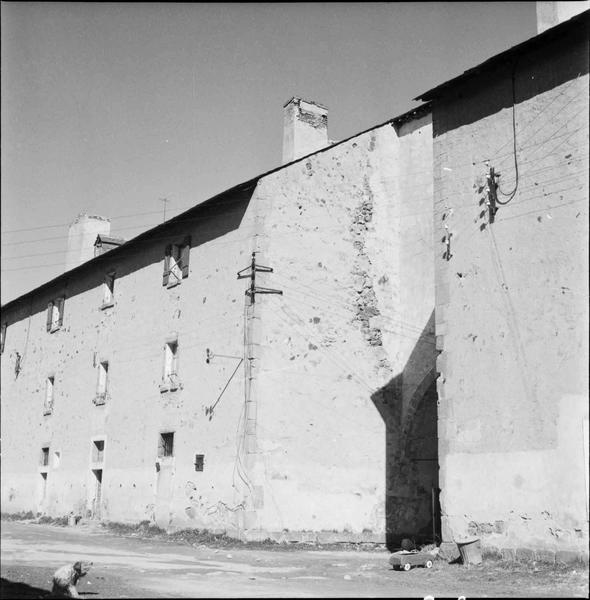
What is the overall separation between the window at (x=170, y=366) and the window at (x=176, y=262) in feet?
5.46

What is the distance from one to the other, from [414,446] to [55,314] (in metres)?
15.7

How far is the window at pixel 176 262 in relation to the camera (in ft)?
67.5

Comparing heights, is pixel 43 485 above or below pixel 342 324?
below

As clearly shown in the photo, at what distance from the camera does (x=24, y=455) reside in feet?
92.8

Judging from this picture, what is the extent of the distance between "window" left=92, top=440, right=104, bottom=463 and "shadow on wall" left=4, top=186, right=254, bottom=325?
5.15 m

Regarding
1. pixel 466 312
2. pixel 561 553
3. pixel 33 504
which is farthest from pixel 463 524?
pixel 33 504

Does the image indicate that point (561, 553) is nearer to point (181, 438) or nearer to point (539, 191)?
point (539, 191)

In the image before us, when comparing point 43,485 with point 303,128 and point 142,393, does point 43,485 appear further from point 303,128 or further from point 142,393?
point 303,128

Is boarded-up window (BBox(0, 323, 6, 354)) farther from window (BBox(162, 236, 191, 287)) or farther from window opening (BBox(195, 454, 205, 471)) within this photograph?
window opening (BBox(195, 454, 205, 471))

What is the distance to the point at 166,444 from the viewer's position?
20062 millimetres

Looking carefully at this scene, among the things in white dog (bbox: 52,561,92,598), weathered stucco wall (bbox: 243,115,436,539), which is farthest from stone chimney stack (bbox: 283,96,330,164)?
white dog (bbox: 52,561,92,598)

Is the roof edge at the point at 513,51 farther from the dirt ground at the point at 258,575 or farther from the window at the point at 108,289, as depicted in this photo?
the window at the point at 108,289

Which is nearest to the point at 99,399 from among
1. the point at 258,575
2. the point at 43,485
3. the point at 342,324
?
the point at 43,485

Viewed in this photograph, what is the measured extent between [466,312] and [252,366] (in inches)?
224
